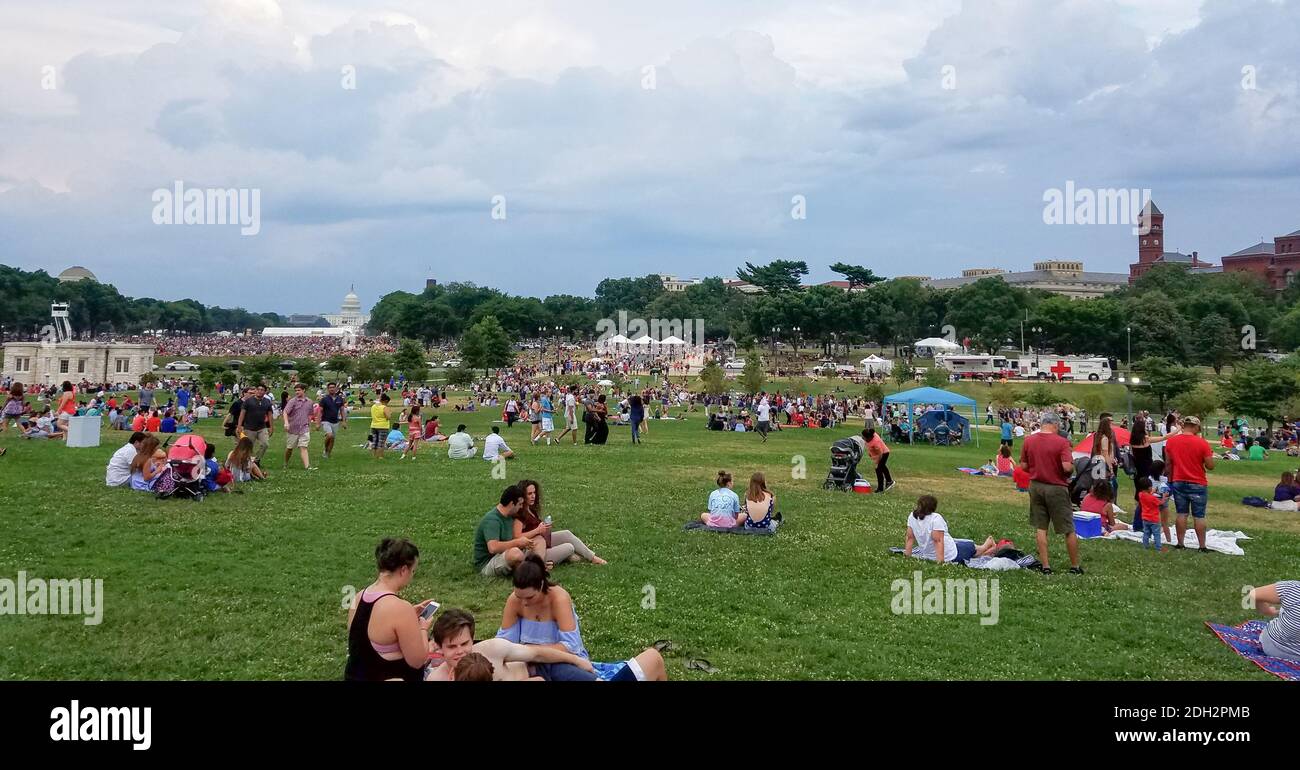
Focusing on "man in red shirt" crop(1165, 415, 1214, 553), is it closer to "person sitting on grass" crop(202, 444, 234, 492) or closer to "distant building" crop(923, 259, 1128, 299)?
"person sitting on grass" crop(202, 444, 234, 492)

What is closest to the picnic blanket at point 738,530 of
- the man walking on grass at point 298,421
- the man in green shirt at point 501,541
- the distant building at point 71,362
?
the man in green shirt at point 501,541

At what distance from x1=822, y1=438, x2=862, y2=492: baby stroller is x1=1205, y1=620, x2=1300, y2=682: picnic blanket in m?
8.00

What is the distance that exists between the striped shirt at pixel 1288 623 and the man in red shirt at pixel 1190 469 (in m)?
4.60

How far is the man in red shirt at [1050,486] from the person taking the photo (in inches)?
374

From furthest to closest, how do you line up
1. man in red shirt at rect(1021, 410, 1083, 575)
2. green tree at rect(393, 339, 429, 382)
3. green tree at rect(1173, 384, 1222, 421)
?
green tree at rect(393, 339, 429, 382), green tree at rect(1173, 384, 1222, 421), man in red shirt at rect(1021, 410, 1083, 575)

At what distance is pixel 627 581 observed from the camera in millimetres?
8781

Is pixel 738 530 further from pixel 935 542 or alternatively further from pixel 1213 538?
pixel 1213 538

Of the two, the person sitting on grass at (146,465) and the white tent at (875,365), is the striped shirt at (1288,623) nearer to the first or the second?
the person sitting on grass at (146,465)

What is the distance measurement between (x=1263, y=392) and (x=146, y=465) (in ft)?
156

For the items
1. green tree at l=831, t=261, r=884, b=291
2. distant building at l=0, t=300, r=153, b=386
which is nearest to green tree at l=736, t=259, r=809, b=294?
green tree at l=831, t=261, r=884, b=291

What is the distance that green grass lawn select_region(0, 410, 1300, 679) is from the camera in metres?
6.50

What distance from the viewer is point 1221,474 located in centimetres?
2225

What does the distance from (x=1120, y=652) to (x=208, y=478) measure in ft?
41.6

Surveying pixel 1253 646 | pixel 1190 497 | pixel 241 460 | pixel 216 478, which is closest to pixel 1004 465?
pixel 1190 497
